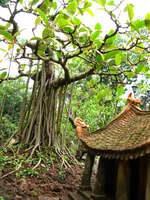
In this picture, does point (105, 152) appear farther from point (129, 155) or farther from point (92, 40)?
point (92, 40)

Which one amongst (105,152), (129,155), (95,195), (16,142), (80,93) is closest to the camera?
(129,155)

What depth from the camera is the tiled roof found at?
78.6 inches

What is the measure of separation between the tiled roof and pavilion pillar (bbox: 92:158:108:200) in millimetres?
326

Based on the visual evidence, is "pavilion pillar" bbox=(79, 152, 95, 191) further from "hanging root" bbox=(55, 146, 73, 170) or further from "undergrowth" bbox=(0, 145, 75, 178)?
"hanging root" bbox=(55, 146, 73, 170)

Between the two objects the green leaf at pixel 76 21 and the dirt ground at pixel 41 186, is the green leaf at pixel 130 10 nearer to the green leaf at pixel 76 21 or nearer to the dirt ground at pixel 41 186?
the green leaf at pixel 76 21

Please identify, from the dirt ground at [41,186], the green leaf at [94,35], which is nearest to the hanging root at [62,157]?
the dirt ground at [41,186]

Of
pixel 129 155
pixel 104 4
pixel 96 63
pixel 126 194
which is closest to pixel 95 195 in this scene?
pixel 126 194

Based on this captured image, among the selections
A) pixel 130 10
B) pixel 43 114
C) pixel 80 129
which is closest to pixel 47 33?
pixel 130 10

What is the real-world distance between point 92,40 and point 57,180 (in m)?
2.50

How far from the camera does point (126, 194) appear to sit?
2.53m

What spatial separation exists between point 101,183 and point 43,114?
252 cm

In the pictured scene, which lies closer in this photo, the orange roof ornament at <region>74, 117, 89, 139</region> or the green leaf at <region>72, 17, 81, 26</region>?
the green leaf at <region>72, 17, 81, 26</region>

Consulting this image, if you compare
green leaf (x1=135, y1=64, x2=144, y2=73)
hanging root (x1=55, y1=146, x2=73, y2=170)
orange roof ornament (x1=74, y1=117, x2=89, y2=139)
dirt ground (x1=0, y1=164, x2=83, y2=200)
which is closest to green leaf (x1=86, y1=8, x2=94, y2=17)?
green leaf (x1=135, y1=64, x2=144, y2=73)

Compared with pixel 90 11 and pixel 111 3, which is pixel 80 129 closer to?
pixel 90 11
